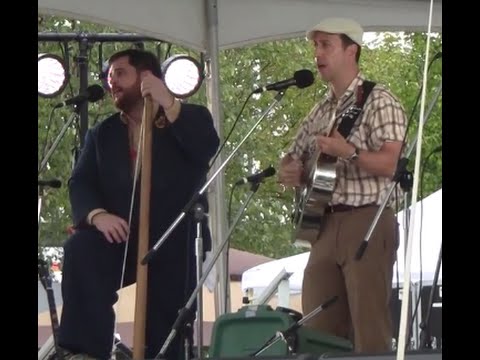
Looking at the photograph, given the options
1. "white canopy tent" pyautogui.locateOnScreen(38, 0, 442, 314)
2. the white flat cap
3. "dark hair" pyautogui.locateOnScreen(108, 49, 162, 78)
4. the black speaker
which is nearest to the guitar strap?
the white flat cap

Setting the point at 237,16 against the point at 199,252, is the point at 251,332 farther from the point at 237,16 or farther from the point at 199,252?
the point at 237,16

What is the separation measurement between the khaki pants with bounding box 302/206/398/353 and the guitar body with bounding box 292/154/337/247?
45mm

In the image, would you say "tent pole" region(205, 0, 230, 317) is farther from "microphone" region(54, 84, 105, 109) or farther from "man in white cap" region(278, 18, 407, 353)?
"man in white cap" region(278, 18, 407, 353)

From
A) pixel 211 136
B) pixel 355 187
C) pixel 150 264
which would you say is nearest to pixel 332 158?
pixel 355 187

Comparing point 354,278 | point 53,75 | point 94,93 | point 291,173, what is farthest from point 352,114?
point 53,75

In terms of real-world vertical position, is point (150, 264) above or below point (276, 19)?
below

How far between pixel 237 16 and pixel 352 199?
1.99 metres

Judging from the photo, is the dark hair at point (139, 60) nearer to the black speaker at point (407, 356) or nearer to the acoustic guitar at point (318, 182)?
the acoustic guitar at point (318, 182)

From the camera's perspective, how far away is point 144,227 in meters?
4.07

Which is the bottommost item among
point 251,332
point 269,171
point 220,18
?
point 251,332

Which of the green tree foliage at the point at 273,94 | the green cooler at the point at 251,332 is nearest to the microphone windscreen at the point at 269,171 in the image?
the green cooler at the point at 251,332

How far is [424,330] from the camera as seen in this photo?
4.22 meters
